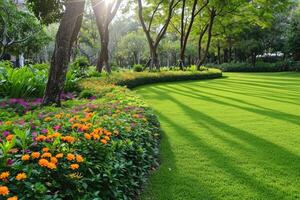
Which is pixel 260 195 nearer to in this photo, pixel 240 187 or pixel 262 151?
pixel 240 187

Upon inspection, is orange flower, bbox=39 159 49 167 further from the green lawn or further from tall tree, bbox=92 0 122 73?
tall tree, bbox=92 0 122 73

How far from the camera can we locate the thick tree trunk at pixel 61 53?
524 cm

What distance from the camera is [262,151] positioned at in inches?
173

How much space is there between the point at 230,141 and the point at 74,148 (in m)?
3.10

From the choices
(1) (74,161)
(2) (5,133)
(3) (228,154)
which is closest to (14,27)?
(2) (5,133)

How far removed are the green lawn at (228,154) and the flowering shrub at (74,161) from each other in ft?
1.48

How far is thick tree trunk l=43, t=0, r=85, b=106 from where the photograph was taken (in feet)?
17.2

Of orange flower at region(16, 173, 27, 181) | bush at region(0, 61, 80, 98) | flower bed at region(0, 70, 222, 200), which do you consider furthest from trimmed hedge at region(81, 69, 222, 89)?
orange flower at region(16, 173, 27, 181)

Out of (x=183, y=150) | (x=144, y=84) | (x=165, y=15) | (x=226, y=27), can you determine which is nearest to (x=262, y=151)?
(x=183, y=150)

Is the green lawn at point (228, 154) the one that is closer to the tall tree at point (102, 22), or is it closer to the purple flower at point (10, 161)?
the purple flower at point (10, 161)

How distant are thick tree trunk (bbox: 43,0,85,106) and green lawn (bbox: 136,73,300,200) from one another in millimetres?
2117

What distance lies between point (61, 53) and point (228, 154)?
327cm

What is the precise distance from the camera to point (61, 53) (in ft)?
17.3

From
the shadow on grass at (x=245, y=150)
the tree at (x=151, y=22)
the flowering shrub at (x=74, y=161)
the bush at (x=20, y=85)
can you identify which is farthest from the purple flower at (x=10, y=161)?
the tree at (x=151, y=22)
